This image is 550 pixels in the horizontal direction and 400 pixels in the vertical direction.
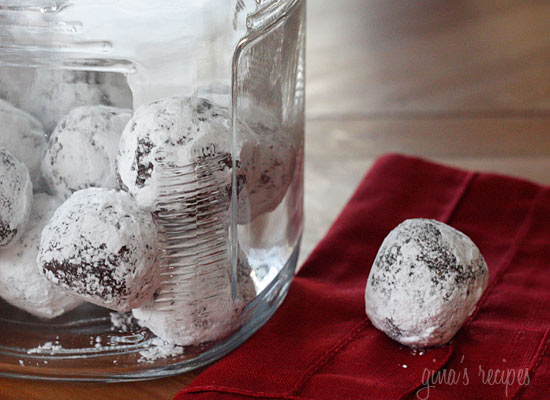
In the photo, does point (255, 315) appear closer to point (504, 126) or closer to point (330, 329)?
point (330, 329)

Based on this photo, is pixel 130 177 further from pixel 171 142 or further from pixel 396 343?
pixel 396 343

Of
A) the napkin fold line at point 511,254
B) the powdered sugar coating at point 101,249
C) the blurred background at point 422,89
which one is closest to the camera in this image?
the powdered sugar coating at point 101,249

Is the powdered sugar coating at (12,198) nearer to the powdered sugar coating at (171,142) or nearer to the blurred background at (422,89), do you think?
the powdered sugar coating at (171,142)

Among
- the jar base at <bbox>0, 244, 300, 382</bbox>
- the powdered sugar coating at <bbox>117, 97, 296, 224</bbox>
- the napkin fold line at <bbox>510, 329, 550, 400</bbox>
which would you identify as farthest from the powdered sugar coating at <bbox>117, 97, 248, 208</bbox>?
the napkin fold line at <bbox>510, 329, 550, 400</bbox>

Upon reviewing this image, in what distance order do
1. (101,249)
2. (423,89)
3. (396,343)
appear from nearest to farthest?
1. (101,249)
2. (396,343)
3. (423,89)

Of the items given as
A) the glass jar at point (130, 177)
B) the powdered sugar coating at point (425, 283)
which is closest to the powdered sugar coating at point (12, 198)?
the glass jar at point (130, 177)

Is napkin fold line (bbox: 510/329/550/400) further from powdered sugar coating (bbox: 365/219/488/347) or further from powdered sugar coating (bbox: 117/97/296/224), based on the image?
powdered sugar coating (bbox: 117/97/296/224)

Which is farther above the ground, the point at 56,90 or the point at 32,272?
the point at 56,90

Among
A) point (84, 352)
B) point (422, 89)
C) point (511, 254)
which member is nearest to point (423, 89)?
point (422, 89)
